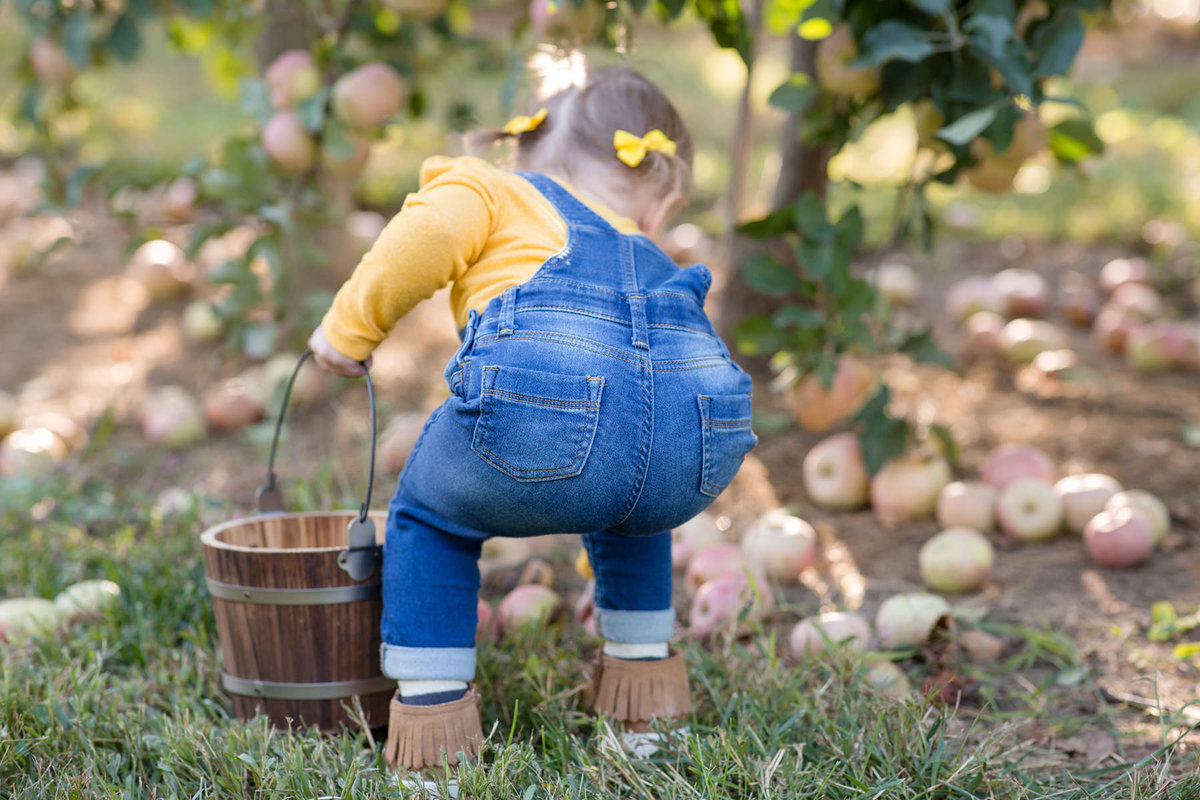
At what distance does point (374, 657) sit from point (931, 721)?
2.71ft

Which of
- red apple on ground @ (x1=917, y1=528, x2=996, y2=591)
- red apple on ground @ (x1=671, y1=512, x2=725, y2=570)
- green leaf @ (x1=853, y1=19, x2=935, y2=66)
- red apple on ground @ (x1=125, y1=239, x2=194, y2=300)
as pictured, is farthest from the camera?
red apple on ground @ (x1=125, y1=239, x2=194, y2=300)

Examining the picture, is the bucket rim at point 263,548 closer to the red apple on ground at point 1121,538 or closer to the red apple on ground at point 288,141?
the red apple on ground at point 288,141

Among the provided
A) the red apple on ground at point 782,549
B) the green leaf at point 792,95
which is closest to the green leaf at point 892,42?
the green leaf at point 792,95

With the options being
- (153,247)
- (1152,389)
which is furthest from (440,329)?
(1152,389)

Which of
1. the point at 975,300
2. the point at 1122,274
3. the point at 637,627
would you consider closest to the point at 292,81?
the point at 637,627

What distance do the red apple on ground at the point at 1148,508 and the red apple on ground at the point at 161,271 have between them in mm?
3165

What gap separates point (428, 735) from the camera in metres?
1.34

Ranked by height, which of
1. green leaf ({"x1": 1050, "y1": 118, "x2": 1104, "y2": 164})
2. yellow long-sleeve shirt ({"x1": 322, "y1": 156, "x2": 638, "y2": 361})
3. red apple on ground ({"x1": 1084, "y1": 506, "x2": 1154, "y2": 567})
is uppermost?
green leaf ({"x1": 1050, "y1": 118, "x2": 1104, "y2": 164})

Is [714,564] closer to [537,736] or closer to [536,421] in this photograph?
[537,736]

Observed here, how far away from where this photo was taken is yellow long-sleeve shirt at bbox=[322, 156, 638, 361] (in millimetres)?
1342

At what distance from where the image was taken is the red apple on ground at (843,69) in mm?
2049

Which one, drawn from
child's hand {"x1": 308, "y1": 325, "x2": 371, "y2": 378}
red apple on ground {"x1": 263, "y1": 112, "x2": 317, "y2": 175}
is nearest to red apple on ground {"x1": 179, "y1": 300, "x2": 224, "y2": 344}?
red apple on ground {"x1": 263, "y1": 112, "x2": 317, "y2": 175}

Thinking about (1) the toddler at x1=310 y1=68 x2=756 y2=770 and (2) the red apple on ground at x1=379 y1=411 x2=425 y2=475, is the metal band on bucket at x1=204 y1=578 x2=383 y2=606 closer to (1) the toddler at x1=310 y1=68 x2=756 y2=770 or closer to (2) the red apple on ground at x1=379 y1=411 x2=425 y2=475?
(1) the toddler at x1=310 y1=68 x2=756 y2=770

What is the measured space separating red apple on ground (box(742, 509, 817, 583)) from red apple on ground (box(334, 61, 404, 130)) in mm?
1277
